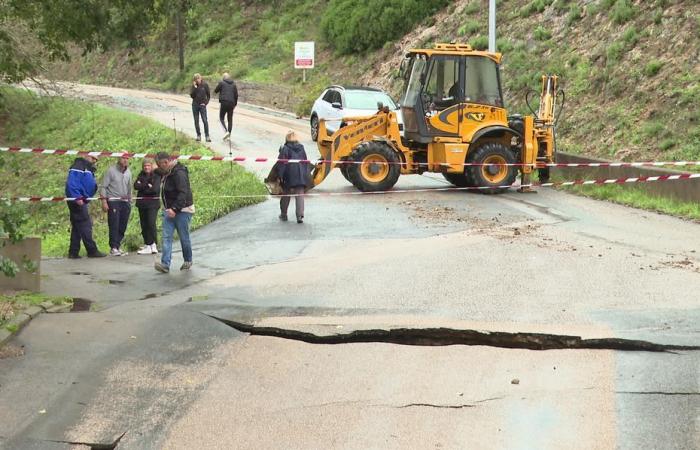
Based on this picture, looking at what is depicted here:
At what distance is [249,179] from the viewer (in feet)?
67.5

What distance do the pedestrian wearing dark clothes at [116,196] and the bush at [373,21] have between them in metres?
26.9

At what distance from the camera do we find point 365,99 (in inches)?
1038

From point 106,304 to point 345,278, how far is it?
2.75m

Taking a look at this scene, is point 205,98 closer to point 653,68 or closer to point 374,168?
point 374,168

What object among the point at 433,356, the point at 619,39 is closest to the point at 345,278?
the point at 433,356

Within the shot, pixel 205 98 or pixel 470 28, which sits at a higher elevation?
pixel 470 28

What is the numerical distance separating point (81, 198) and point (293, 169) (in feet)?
11.5

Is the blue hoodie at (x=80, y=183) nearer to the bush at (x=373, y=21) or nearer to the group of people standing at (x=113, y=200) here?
the group of people standing at (x=113, y=200)

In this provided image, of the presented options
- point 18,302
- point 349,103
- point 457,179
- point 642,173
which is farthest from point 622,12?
point 18,302

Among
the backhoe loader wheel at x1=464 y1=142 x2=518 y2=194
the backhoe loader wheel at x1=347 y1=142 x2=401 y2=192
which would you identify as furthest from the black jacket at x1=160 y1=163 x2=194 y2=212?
the backhoe loader wheel at x1=464 y1=142 x2=518 y2=194

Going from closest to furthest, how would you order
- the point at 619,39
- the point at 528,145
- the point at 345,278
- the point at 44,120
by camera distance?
the point at 345,278 < the point at 528,145 < the point at 619,39 < the point at 44,120

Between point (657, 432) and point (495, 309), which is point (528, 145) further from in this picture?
point (657, 432)

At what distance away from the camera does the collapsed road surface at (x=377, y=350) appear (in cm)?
684

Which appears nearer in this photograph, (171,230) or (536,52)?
(171,230)
